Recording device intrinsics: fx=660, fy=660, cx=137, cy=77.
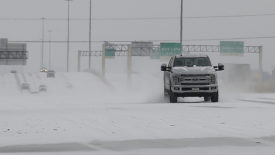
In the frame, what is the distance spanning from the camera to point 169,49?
241 ft

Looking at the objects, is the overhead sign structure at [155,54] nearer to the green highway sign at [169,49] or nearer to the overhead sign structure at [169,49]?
the overhead sign structure at [169,49]

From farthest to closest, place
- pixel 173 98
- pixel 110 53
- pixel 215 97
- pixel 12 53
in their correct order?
pixel 12 53
pixel 110 53
pixel 215 97
pixel 173 98

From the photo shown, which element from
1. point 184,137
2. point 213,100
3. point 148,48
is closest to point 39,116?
point 184,137

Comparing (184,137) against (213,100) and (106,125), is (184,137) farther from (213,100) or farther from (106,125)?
(213,100)

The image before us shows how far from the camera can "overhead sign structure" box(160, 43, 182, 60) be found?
7312 centimetres

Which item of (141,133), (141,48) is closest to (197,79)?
(141,133)

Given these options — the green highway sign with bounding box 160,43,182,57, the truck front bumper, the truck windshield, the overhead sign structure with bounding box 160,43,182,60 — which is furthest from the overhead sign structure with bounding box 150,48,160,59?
the truck front bumper

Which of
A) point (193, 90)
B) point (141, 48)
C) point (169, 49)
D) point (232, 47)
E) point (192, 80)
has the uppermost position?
point (232, 47)

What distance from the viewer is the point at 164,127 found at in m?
14.8

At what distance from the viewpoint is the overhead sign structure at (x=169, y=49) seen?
73125mm

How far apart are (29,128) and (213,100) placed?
1382 centimetres

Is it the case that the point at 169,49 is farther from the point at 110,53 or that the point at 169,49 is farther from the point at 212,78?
the point at 212,78

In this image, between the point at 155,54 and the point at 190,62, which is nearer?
the point at 190,62

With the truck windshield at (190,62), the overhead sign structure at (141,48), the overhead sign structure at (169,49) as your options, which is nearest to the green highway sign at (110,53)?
the overhead sign structure at (141,48)
